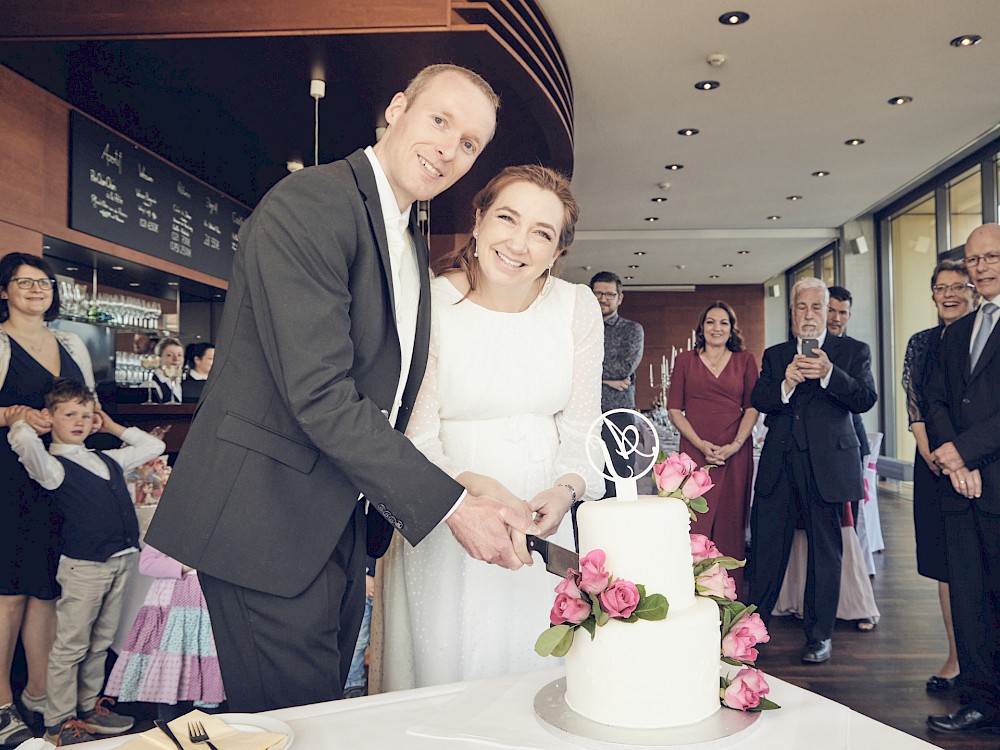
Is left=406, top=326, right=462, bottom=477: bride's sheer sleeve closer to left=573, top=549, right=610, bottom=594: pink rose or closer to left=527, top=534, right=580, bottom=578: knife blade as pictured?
left=527, top=534, right=580, bottom=578: knife blade

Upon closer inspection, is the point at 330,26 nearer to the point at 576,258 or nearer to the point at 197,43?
the point at 197,43

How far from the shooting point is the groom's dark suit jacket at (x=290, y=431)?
1.24m

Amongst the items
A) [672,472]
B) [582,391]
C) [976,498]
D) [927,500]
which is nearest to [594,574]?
[672,472]

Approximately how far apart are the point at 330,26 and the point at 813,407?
2757mm

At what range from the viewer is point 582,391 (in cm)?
180

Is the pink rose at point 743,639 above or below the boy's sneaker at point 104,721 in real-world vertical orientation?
above

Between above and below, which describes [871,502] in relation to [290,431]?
below

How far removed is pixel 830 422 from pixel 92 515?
10.3 feet

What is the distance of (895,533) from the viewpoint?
6.83 m

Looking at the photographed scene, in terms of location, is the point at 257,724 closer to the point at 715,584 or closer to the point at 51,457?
the point at 715,584

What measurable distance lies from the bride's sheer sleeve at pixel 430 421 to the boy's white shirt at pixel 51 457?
188 cm

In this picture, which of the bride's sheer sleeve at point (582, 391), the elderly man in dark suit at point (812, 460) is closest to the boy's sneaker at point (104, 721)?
the bride's sheer sleeve at point (582, 391)

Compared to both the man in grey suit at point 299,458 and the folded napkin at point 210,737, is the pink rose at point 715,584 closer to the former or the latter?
the man in grey suit at point 299,458

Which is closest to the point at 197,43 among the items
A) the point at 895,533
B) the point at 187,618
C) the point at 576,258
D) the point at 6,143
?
the point at 6,143
